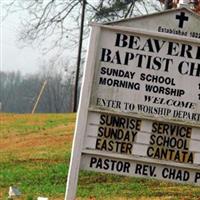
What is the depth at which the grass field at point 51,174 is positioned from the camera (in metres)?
13.8

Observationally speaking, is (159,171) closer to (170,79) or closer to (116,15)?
(170,79)

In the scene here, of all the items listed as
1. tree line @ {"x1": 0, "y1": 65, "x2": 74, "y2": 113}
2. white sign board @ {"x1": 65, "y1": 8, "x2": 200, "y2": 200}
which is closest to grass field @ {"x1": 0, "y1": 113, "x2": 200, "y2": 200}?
white sign board @ {"x1": 65, "y1": 8, "x2": 200, "y2": 200}

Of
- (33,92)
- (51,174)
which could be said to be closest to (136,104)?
(51,174)

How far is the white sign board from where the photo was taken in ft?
28.4

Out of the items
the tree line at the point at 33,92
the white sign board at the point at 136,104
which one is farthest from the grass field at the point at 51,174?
the tree line at the point at 33,92

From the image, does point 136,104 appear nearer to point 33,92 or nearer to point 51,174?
point 51,174

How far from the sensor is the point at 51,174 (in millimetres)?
16984

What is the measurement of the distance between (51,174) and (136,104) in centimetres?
857

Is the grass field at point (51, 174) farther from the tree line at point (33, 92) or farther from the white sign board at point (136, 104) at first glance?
the tree line at point (33, 92)

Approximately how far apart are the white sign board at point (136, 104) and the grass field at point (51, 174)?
4.27 meters

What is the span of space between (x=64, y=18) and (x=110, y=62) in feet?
69.2

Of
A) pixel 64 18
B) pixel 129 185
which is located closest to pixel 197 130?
pixel 129 185

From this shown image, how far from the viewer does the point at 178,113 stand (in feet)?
28.6

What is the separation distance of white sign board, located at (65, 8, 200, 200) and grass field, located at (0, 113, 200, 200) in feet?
14.0
